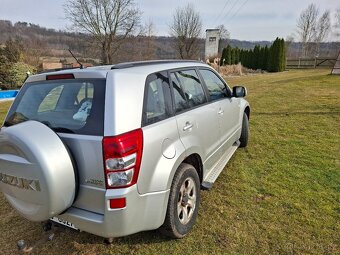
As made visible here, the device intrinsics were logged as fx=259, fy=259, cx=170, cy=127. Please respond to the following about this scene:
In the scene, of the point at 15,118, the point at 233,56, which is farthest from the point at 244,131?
the point at 233,56

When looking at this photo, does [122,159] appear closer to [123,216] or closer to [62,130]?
[123,216]

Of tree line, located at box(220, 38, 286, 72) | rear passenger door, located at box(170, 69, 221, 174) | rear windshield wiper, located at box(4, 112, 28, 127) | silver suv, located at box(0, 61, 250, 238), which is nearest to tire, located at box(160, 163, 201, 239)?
silver suv, located at box(0, 61, 250, 238)

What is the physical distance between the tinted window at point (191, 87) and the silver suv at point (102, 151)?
0.71ft

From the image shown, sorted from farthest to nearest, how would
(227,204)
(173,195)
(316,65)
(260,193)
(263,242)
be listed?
(316,65), (260,193), (227,204), (263,242), (173,195)

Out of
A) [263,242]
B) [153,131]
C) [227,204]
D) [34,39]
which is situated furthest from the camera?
[34,39]

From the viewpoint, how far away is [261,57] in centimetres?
3569

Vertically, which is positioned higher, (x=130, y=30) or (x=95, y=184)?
(x=130, y=30)

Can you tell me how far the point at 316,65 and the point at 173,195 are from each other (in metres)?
41.0

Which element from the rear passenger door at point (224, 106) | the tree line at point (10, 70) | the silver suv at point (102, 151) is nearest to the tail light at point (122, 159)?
the silver suv at point (102, 151)

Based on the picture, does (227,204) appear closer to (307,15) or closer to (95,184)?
(95,184)

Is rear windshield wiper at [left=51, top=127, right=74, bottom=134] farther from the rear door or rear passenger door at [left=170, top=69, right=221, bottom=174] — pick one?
rear passenger door at [left=170, top=69, right=221, bottom=174]

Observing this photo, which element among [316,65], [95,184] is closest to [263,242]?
[95,184]

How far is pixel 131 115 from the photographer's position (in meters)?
2.03

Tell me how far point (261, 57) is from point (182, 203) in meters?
36.8
